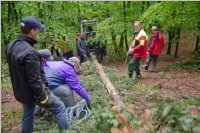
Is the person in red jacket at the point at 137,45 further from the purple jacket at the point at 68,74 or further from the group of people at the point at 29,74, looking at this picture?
the group of people at the point at 29,74

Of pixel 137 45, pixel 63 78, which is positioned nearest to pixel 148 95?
pixel 63 78

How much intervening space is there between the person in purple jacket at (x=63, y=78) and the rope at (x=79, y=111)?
17 cm

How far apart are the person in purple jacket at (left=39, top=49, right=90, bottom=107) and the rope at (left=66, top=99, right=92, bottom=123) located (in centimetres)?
17

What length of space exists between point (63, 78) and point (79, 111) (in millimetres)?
740

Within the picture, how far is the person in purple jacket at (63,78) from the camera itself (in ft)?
19.5

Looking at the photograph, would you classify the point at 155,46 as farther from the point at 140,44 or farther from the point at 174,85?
the point at 174,85

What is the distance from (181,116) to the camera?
285 centimetres

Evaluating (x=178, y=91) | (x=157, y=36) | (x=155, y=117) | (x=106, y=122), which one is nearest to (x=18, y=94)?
(x=106, y=122)

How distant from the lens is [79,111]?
6.31 m

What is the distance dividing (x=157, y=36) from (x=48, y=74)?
306 inches

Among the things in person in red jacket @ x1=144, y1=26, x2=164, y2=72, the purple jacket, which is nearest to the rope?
the purple jacket

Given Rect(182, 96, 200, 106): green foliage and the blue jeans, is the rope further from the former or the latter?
Rect(182, 96, 200, 106): green foliage

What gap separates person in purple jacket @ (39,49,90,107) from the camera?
593 centimetres

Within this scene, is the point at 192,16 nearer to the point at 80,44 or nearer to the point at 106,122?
the point at 80,44
